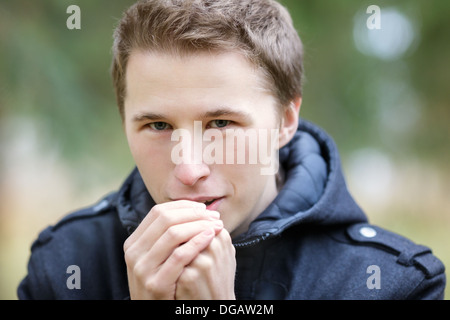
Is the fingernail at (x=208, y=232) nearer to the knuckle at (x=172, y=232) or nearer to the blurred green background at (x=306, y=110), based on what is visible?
the knuckle at (x=172, y=232)

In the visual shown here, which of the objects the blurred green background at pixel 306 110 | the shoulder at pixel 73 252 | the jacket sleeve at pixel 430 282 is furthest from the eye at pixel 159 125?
the blurred green background at pixel 306 110

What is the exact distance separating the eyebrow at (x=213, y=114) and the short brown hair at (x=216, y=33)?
165 mm

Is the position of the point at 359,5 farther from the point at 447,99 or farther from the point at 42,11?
the point at 42,11

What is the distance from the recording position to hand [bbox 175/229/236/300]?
110 centimetres

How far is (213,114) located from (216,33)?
0.22 meters

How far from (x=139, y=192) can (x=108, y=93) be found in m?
1.70

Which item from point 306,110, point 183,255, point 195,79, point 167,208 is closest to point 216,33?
point 195,79

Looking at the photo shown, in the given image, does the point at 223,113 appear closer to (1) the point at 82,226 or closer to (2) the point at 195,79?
(2) the point at 195,79

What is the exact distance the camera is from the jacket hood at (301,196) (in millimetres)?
1367

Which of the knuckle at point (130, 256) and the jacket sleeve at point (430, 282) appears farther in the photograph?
the jacket sleeve at point (430, 282)

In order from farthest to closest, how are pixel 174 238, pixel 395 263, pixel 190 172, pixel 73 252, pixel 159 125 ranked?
1. pixel 73 252
2. pixel 395 263
3. pixel 159 125
4. pixel 190 172
5. pixel 174 238

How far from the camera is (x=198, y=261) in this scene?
1100mm

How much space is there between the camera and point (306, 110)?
11.4ft

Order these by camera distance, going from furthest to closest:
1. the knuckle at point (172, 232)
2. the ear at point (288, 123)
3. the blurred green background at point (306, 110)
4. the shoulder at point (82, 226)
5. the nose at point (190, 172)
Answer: the blurred green background at point (306, 110), the shoulder at point (82, 226), the ear at point (288, 123), the nose at point (190, 172), the knuckle at point (172, 232)
